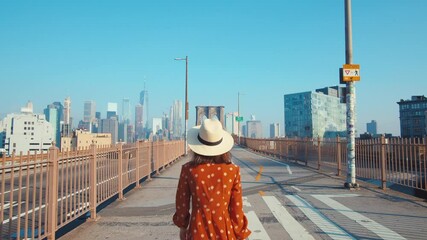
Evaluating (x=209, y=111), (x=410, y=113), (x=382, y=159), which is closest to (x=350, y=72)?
(x=382, y=159)

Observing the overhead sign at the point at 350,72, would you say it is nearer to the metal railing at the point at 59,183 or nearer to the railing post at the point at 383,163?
the railing post at the point at 383,163

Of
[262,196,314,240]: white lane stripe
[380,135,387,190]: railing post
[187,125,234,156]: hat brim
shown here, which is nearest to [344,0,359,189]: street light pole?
[380,135,387,190]: railing post

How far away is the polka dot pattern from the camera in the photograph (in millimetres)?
2812

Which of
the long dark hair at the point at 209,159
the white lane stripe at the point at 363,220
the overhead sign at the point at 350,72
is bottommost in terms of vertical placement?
the white lane stripe at the point at 363,220

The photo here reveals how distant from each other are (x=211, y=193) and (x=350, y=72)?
960 cm

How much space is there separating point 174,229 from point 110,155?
311 cm

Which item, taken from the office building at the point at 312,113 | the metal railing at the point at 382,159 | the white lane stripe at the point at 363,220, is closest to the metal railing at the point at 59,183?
the white lane stripe at the point at 363,220

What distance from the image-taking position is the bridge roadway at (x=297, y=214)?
6039 millimetres

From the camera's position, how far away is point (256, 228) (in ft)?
20.8

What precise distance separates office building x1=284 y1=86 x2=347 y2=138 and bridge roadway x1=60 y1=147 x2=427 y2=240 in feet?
370

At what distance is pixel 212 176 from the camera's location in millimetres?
2848

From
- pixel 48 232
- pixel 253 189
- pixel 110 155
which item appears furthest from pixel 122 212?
pixel 253 189

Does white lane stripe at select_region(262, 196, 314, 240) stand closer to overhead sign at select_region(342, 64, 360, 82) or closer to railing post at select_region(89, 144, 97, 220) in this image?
railing post at select_region(89, 144, 97, 220)

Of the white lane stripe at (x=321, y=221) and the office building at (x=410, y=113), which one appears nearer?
the white lane stripe at (x=321, y=221)
